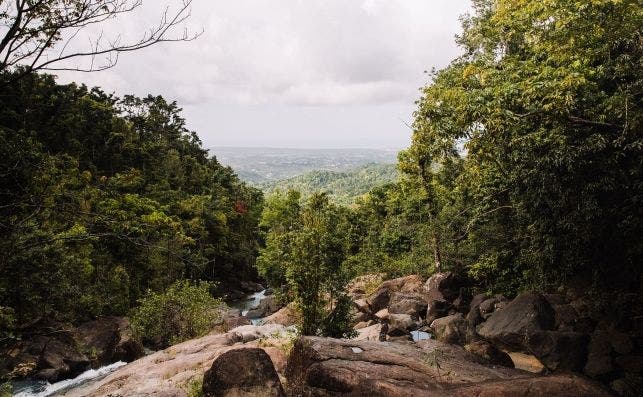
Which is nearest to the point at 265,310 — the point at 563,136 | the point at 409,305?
the point at 409,305

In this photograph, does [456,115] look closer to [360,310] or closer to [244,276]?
[360,310]

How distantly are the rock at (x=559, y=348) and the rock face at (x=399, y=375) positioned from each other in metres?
2.99

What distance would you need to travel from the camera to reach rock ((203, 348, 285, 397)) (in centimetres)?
1010

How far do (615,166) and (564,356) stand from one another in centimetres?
632

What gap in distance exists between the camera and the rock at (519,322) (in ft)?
48.4

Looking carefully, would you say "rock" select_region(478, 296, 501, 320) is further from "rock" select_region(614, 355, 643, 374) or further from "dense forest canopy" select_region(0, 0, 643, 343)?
"rock" select_region(614, 355, 643, 374)

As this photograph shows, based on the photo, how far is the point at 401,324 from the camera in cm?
2197

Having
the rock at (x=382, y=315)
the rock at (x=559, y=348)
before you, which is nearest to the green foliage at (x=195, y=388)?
the rock at (x=559, y=348)

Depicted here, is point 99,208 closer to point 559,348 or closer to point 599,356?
point 559,348

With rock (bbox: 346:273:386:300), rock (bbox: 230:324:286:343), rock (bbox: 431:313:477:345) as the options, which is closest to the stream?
rock (bbox: 230:324:286:343)

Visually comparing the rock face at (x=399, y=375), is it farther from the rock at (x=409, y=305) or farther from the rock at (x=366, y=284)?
the rock at (x=366, y=284)

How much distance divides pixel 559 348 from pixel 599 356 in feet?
4.47

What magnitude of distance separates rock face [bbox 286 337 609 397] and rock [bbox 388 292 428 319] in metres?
12.3

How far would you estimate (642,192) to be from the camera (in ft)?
41.4
